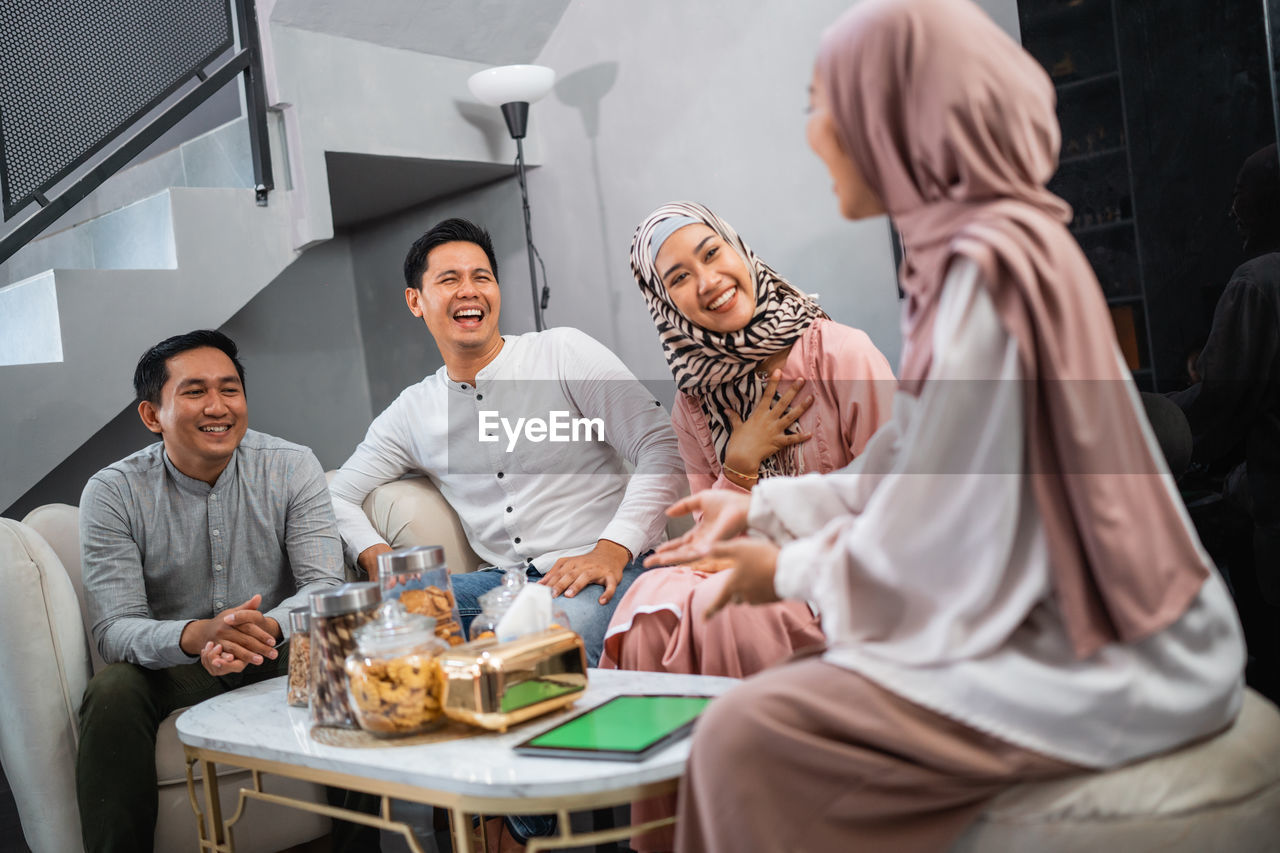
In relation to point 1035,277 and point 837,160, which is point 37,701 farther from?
point 1035,277

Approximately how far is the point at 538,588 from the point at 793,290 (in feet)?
3.36

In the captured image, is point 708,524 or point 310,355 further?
point 310,355

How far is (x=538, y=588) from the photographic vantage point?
4.96 feet

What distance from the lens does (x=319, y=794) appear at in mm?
2250

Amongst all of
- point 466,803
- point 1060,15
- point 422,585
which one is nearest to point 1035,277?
point 466,803

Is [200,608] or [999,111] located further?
[200,608]

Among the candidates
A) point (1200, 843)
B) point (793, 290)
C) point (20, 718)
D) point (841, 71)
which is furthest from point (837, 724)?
point (20, 718)

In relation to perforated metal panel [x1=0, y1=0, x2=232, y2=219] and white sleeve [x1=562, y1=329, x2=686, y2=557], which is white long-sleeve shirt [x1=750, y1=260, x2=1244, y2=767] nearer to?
white sleeve [x1=562, y1=329, x2=686, y2=557]

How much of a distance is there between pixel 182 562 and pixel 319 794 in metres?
0.63

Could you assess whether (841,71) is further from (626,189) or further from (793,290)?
(626,189)

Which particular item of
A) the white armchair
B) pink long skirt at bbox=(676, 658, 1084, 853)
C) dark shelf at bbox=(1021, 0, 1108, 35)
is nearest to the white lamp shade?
dark shelf at bbox=(1021, 0, 1108, 35)

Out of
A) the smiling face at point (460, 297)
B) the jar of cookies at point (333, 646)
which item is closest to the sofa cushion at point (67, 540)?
the smiling face at point (460, 297)

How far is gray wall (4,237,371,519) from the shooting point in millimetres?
4516

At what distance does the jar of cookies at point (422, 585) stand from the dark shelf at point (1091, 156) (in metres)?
1.62
